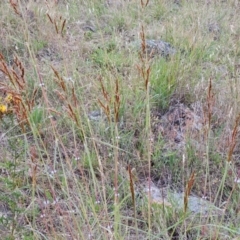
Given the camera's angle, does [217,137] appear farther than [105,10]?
No

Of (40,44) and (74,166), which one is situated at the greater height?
(40,44)

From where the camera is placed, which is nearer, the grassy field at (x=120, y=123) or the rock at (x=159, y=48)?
the grassy field at (x=120, y=123)

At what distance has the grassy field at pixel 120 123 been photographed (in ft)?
5.24

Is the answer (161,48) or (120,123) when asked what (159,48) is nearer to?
(161,48)

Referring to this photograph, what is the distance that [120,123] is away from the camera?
2.48 m

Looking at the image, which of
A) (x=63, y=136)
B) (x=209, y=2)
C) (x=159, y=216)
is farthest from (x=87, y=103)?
(x=209, y=2)

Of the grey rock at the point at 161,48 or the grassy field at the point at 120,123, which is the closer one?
the grassy field at the point at 120,123

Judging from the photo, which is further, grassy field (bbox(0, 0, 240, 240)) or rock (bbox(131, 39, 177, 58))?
rock (bbox(131, 39, 177, 58))

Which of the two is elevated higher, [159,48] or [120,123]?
[159,48]

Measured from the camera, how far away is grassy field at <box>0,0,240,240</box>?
1598 mm

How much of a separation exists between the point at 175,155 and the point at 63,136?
1.89ft

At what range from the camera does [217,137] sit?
2.30 metres

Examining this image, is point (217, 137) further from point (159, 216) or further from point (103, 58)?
A: point (103, 58)

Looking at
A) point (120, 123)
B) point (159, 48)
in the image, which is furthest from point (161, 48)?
point (120, 123)
